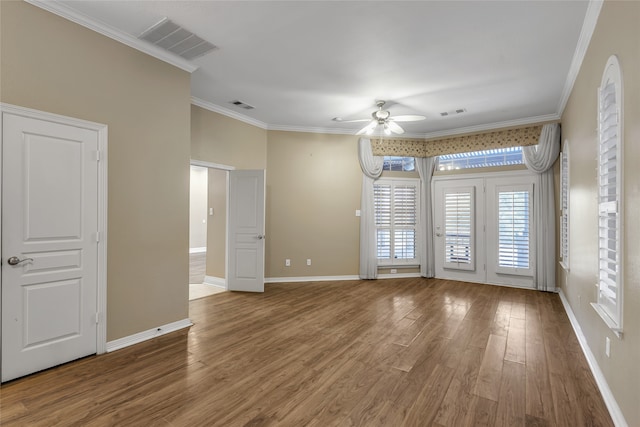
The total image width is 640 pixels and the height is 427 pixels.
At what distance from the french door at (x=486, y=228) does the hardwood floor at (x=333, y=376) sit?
1.57m

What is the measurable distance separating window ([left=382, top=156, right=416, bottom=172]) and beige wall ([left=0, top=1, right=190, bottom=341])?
13.6 ft

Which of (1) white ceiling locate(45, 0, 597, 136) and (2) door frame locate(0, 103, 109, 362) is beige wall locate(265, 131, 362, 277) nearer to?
(1) white ceiling locate(45, 0, 597, 136)

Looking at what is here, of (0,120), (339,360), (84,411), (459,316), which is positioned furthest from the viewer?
(459,316)

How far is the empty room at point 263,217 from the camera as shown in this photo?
214 cm

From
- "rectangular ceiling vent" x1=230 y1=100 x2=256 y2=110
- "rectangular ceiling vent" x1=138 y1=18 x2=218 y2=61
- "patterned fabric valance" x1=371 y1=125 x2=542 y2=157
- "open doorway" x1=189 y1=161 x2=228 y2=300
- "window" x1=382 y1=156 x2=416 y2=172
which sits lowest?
"open doorway" x1=189 y1=161 x2=228 y2=300

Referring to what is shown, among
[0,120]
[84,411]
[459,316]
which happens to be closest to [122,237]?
[0,120]

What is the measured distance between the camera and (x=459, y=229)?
20.4ft

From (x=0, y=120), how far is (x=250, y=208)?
3.33m

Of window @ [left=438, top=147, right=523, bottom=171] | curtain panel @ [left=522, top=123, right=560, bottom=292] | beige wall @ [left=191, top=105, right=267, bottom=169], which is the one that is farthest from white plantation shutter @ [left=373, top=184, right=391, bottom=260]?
curtain panel @ [left=522, top=123, right=560, bottom=292]

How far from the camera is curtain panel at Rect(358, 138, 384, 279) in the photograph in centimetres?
623

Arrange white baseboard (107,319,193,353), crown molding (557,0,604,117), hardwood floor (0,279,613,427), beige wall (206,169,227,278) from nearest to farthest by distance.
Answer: hardwood floor (0,279,613,427), crown molding (557,0,604,117), white baseboard (107,319,193,353), beige wall (206,169,227,278)

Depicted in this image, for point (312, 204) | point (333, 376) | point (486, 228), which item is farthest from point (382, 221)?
point (333, 376)

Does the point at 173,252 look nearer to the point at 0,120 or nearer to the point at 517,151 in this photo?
the point at 0,120

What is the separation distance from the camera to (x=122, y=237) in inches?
122
